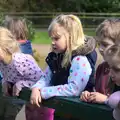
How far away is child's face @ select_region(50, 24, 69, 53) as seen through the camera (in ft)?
10.9

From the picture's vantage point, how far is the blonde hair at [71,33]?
10.8 ft

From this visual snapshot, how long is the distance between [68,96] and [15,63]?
84cm

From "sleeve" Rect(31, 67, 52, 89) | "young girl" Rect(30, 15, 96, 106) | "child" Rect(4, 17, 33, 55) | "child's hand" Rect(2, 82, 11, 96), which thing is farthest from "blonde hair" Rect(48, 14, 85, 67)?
"child" Rect(4, 17, 33, 55)

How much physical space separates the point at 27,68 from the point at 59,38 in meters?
0.64

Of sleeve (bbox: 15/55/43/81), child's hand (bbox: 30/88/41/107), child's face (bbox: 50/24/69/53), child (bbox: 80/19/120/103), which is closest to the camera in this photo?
child (bbox: 80/19/120/103)

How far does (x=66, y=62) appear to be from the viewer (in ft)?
10.8

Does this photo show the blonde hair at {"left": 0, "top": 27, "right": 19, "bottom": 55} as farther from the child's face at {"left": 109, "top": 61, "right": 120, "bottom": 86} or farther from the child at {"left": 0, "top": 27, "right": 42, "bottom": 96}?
the child's face at {"left": 109, "top": 61, "right": 120, "bottom": 86}

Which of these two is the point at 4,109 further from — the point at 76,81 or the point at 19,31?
the point at 19,31

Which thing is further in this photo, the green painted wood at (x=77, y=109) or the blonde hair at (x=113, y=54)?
the green painted wood at (x=77, y=109)

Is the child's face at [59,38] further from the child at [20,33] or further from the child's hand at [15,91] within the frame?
the child at [20,33]

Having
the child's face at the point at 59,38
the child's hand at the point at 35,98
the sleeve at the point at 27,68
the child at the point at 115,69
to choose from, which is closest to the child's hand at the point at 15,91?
the sleeve at the point at 27,68

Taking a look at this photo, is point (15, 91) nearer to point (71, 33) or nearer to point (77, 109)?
point (71, 33)

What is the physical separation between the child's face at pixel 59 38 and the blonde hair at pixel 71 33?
0.03m

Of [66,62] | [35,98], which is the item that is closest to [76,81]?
[66,62]
